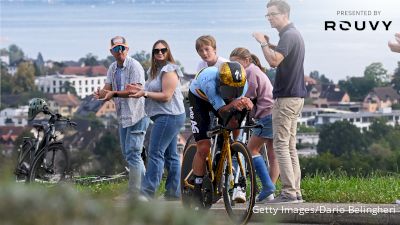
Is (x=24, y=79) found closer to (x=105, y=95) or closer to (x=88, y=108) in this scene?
(x=88, y=108)

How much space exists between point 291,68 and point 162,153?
1.54 metres

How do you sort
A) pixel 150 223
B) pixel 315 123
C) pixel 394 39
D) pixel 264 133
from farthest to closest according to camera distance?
pixel 315 123 < pixel 264 133 < pixel 394 39 < pixel 150 223

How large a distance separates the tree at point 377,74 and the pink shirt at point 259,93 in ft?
215

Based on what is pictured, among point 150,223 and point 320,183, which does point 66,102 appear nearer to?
point 320,183

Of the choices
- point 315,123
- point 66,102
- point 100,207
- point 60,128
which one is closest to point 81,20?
point 66,102

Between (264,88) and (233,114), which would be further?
(264,88)

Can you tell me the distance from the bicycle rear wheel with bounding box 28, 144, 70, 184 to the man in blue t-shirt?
265cm

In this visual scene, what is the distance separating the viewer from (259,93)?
11.1 metres

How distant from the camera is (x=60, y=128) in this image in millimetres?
12562

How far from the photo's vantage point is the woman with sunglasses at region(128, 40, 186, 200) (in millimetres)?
11125

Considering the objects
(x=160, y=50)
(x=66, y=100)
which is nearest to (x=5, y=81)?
(x=66, y=100)

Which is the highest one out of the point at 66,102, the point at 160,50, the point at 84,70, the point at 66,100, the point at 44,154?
the point at 84,70

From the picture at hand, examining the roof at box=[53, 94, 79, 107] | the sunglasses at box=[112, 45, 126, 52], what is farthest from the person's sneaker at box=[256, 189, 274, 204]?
the roof at box=[53, 94, 79, 107]

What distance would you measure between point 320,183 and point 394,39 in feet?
7.29
